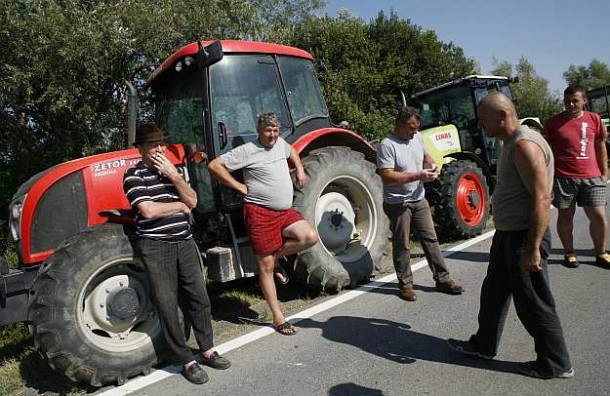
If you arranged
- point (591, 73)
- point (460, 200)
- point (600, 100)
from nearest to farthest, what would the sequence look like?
point (460, 200)
point (600, 100)
point (591, 73)

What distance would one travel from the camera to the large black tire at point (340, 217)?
15.3 ft

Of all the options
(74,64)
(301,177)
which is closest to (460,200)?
(301,177)

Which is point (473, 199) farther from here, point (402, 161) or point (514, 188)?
point (514, 188)

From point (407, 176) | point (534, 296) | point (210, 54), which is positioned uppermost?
point (210, 54)

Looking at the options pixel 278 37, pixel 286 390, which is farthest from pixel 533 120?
pixel 286 390

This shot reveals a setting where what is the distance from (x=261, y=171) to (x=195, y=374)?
1591 millimetres

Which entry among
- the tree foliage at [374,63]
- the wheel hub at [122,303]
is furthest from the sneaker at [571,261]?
the tree foliage at [374,63]

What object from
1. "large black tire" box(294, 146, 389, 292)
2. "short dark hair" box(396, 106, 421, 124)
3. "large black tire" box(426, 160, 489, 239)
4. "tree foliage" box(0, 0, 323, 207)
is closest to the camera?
"short dark hair" box(396, 106, 421, 124)

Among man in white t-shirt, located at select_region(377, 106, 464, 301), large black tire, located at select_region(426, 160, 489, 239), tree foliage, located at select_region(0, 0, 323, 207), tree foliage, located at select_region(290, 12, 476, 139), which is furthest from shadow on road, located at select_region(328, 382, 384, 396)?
tree foliage, located at select_region(290, 12, 476, 139)

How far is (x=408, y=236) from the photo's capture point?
4723 millimetres

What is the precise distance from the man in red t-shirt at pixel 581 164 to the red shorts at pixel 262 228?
3.17 metres

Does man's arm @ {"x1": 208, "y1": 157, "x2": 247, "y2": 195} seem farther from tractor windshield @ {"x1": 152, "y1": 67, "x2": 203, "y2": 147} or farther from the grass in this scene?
the grass

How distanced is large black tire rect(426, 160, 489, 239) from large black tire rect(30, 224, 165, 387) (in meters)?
4.30

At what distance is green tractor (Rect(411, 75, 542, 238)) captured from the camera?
6.79 meters
